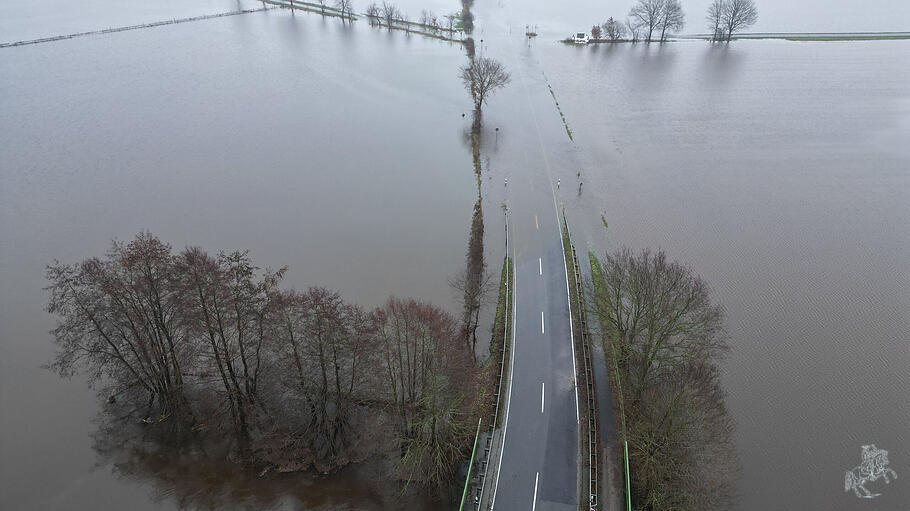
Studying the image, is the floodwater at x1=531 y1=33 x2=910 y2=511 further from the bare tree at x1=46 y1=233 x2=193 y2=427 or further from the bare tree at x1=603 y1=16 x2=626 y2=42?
the bare tree at x1=46 y1=233 x2=193 y2=427

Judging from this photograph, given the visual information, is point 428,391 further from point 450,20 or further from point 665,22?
point 665,22

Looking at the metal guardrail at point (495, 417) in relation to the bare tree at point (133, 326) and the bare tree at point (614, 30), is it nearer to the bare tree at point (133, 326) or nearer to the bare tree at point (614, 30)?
the bare tree at point (133, 326)

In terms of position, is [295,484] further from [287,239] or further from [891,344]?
[891,344]

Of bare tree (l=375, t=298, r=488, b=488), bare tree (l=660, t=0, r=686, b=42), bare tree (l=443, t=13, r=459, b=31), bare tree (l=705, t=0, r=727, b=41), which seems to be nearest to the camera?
bare tree (l=375, t=298, r=488, b=488)

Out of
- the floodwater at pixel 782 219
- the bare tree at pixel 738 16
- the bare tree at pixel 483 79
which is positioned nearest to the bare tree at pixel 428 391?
the floodwater at pixel 782 219

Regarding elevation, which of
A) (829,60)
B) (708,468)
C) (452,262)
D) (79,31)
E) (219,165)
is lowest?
(708,468)

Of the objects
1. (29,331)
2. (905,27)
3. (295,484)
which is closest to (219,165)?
(29,331)

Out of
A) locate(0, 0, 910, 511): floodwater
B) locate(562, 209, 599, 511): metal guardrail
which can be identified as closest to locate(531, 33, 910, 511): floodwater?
locate(0, 0, 910, 511): floodwater
